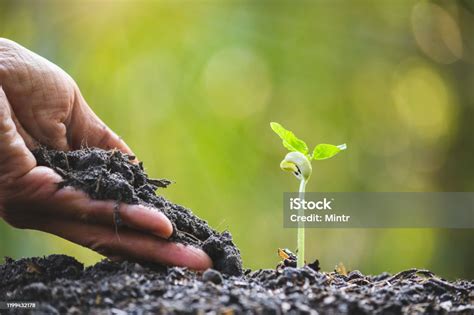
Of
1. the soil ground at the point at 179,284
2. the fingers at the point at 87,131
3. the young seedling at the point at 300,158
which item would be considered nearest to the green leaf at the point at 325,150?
the young seedling at the point at 300,158

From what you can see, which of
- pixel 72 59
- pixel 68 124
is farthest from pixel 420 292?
pixel 72 59

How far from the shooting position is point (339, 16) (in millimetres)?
3021

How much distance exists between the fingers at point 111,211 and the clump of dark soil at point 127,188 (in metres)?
0.01

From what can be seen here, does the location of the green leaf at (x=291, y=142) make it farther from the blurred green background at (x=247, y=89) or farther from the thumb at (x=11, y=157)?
the blurred green background at (x=247, y=89)

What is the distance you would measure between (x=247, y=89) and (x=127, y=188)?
212 centimetres

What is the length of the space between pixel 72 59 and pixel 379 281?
7.80ft

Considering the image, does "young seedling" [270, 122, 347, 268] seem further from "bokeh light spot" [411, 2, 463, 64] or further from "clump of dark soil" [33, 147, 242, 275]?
"bokeh light spot" [411, 2, 463, 64]

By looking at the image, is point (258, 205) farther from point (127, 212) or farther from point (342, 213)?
point (127, 212)

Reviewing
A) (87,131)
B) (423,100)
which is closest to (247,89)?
(423,100)

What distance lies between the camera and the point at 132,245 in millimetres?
956

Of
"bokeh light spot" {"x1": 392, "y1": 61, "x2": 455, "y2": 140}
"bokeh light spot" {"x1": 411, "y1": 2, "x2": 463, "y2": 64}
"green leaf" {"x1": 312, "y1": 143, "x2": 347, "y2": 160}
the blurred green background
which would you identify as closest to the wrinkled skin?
"green leaf" {"x1": 312, "y1": 143, "x2": 347, "y2": 160}

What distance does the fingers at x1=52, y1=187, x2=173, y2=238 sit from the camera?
931 millimetres

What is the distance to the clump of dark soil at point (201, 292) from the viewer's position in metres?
0.72

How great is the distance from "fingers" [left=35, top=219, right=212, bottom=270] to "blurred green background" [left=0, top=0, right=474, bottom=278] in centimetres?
198
